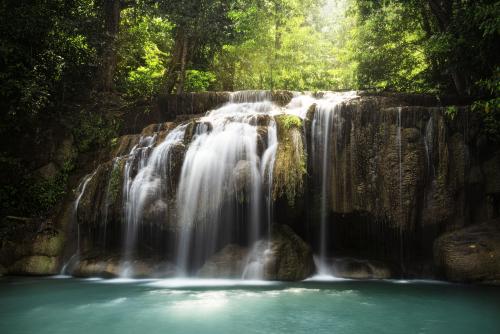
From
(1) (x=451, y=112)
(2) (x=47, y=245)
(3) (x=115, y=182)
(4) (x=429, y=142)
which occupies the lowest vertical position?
(2) (x=47, y=245)

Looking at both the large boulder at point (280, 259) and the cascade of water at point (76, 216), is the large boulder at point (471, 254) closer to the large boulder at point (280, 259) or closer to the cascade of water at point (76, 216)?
the large boulder at point (280, 259)

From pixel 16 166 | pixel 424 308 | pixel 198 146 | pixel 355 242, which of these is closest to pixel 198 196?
pixel 198 146

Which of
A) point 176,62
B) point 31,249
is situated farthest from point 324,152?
point 176,62

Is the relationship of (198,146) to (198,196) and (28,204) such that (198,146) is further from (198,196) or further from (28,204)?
(28,204)

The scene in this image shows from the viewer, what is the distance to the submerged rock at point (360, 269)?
976 cm

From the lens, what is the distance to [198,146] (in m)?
10.8

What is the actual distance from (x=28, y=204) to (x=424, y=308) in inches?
431

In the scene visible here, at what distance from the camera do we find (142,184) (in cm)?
1044

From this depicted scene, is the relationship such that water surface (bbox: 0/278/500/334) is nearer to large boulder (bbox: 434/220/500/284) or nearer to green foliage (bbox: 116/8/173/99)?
large boulder (bbox: 434/220/500/284)

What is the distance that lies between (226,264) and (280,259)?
1.28 meters

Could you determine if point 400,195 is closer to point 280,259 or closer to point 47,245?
point 280,259

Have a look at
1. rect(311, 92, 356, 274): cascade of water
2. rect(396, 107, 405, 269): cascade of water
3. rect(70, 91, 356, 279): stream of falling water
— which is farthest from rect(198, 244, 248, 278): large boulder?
rect(396, 107, 405, 269): cascade of water

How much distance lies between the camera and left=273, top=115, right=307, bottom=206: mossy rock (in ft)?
31.4

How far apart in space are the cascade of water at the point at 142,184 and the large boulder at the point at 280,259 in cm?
253
